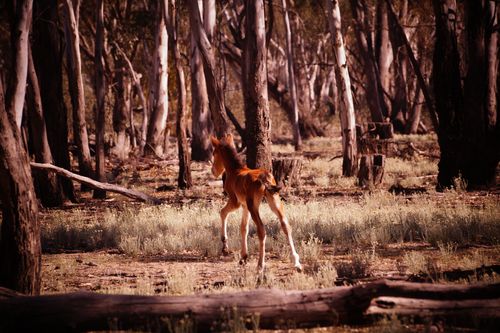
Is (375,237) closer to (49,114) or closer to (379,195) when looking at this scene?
(379,195)

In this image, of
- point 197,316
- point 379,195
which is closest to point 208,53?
point 379,195

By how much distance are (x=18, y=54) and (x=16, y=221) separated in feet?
7.02

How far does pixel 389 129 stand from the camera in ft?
79.7

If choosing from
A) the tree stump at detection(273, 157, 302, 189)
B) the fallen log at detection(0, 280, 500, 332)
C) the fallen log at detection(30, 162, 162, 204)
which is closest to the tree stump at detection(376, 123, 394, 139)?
the tree stump at detection(273, 157, 302, 189)

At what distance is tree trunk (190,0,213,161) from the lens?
23.3 metres

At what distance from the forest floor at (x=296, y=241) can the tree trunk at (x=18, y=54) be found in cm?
223

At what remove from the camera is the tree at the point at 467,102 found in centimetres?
1416

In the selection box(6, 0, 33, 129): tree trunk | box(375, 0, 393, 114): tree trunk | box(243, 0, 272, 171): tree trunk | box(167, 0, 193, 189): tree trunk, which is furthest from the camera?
box(375, 0, 393, 114): tree trunk

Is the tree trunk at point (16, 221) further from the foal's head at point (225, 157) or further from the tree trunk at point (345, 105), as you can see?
the tree trunk at point (345, 105)

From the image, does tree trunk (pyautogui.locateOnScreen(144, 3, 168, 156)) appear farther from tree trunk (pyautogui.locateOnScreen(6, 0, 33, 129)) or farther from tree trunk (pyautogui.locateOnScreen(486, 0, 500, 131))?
tree trunk (pyautogui.locateOnScreen(6, 0, 33, 129))

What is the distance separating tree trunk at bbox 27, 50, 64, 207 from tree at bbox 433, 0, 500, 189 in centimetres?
872

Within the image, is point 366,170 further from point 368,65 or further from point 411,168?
point 368,65

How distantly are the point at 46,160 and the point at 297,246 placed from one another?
6.97m

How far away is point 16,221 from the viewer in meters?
6.64
